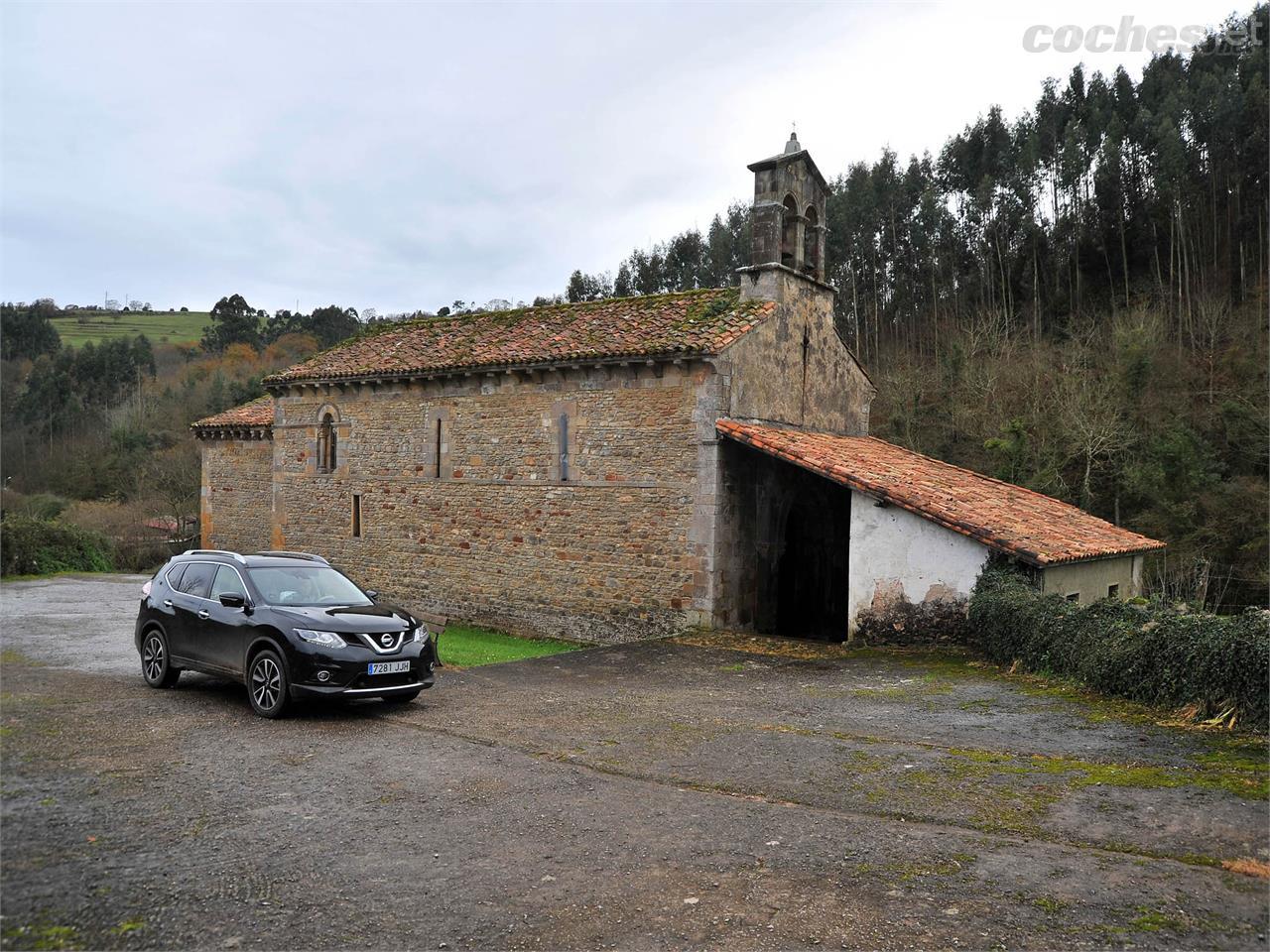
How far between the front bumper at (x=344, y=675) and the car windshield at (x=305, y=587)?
891mm

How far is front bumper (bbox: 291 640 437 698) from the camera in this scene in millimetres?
8836

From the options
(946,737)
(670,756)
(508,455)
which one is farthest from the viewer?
(508,455)

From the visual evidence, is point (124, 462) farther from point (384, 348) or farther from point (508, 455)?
point (508, 455)

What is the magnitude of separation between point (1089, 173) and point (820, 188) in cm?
3295

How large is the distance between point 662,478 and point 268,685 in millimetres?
8795

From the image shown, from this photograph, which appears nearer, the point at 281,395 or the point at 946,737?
the point at 946,737

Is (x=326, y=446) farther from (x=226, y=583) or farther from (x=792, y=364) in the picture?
(x=226, y=583)

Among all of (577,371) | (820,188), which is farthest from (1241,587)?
(577,371)

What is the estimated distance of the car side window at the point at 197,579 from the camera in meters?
10.1

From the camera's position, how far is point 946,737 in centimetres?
845

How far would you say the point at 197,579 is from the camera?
10.2 m

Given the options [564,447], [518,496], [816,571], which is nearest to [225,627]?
[564,447]

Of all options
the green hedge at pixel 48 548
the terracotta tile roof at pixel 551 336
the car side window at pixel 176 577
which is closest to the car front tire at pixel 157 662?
the car side window at pixel 176 577

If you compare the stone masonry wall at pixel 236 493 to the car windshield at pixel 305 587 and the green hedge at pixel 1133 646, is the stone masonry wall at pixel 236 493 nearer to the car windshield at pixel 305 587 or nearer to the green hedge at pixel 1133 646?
the car windshield at pixel 305 587
